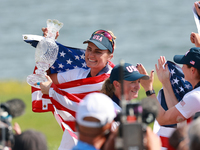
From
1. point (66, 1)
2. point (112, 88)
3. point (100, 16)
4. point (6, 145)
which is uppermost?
point (66, 1)

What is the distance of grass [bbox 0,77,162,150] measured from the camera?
1080cm

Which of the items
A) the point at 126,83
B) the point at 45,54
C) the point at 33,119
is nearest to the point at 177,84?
the point at 126,83

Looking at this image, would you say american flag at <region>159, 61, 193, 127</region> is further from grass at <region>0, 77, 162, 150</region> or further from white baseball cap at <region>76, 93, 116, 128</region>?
grass at <region>0, 77, 162, 150</region>

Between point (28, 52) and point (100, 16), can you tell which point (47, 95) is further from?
point (100, 16)

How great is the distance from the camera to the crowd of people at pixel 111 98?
3.12m

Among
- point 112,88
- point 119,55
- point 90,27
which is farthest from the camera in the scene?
point 90,27

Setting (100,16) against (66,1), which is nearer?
(100,16)

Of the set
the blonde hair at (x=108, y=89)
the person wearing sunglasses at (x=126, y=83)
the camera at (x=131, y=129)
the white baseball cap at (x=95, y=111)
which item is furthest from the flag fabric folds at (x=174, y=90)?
the white baseball cap at (x=95, y=111)

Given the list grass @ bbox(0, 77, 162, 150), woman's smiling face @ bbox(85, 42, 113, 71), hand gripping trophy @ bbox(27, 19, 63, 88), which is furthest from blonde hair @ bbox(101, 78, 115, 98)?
grass @ bbox(0, 77, 162, 150)

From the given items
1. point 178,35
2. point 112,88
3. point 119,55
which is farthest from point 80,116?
point 178,35

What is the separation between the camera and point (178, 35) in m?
40.2

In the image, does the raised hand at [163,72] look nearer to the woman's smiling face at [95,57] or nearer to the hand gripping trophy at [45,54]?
the woman's smiling face at [95,57]

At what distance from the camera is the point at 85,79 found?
5.47 meters

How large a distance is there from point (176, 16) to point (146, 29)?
5.59 meters
